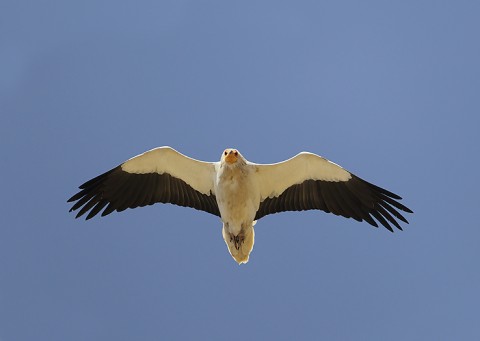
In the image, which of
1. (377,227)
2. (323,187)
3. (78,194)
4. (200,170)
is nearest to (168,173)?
(200,170)

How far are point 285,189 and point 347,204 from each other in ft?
3.68

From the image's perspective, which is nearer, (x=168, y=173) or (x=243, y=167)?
(x=243, y=167)

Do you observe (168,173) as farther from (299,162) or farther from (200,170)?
(299,162)

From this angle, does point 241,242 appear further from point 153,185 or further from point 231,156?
point 153,185

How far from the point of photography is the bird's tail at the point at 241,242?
12484 mm

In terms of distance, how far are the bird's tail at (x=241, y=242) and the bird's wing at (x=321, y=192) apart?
2.00 ft

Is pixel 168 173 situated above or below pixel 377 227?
above

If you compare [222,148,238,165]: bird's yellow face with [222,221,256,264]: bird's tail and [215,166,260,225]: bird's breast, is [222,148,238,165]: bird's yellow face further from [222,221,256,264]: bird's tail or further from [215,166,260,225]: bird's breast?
[222,221,256,264]: bird's tail

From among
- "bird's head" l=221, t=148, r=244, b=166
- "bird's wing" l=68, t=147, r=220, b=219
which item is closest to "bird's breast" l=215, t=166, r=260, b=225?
"bird's head" l=221, t=148, r=244, b=166

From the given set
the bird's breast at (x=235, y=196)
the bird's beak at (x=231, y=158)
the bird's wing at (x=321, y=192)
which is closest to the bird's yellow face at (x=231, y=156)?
the bird's beak at (x=231, y=158)

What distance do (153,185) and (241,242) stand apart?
1971mm

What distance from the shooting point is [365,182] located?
510 inches

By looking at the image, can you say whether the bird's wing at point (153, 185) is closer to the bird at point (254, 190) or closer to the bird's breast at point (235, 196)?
the bird at point (254, 190)

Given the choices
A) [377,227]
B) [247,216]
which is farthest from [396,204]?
[247,216]
